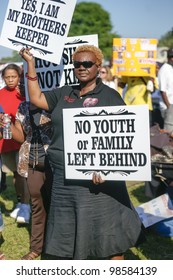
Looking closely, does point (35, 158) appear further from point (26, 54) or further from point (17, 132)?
point (26, 54)

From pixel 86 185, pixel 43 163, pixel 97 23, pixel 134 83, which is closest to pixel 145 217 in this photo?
pixel 43 163

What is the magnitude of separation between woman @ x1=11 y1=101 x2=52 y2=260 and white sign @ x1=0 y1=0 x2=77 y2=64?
616 millimetres

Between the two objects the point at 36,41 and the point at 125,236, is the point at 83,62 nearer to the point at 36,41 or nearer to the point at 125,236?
the point at 36,41

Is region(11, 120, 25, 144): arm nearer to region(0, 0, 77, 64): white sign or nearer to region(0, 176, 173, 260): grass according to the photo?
region(0, 0, 77, 64): white sign

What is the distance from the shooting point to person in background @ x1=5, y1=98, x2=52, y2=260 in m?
4.41

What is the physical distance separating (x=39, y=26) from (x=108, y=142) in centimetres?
137

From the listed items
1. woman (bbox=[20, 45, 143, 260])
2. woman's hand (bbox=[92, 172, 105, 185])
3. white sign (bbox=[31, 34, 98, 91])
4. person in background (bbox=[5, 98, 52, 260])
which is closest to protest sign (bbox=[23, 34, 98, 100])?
white sign (bbox=[31, 34, 98, 91])

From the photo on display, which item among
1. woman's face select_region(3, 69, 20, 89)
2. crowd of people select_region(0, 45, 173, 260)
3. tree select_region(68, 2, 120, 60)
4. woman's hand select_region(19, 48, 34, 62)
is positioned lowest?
crowd of people select_region(0, 45, 173, 260)

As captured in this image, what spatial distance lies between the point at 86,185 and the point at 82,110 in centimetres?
58

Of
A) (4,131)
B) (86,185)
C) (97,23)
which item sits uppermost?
(97,23)

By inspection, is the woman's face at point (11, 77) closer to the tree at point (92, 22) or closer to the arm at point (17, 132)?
the arm at point (17, 132)

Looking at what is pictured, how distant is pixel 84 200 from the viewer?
3555mm

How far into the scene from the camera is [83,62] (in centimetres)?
355

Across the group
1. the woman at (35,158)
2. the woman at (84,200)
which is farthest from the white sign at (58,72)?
the woman at (84,200)
